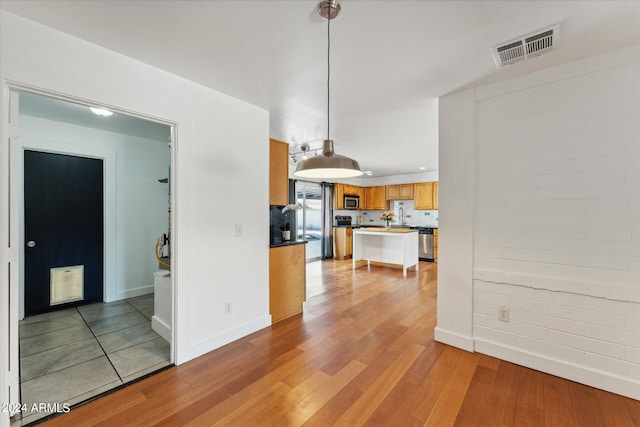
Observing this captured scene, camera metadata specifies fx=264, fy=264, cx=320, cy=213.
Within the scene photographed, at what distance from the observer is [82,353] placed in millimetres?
2432

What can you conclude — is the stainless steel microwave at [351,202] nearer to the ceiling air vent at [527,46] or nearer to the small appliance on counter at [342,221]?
the small appliance on counter at [342,221]

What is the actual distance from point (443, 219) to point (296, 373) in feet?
6.50

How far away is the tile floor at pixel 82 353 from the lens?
76.4 inches

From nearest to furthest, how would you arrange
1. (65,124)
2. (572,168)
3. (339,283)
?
(572,168), (65,124), (339,283)

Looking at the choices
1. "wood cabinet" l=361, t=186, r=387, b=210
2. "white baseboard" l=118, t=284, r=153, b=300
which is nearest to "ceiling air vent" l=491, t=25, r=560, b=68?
"white baseboard" l=118, t=284, r=153, b=300

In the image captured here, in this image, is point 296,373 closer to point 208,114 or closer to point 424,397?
point 424,397

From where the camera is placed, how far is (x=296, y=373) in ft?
7.04

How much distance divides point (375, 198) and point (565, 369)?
21.6 ft

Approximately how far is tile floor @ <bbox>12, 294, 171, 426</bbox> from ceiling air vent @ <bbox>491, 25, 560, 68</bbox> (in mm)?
3624

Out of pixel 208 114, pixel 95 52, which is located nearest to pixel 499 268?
pixel 208 114

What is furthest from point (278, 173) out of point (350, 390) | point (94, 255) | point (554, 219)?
point (94, 255)

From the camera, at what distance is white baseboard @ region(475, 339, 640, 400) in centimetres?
188

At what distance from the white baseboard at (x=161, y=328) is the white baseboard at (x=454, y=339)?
272 centimetres

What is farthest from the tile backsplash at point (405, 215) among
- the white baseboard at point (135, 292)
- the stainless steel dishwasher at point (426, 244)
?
the white baseboard at point (135, 292)
